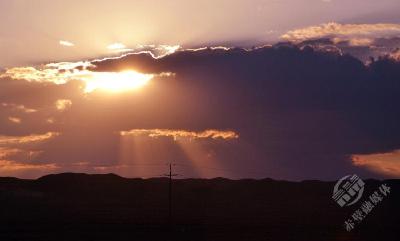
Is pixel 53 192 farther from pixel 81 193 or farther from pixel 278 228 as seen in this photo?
pixel 278 228

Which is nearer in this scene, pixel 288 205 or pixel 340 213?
pixel 340 213

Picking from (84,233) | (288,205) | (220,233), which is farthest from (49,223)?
(288,205)

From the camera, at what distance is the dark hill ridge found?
335 ft

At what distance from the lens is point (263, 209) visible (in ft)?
588

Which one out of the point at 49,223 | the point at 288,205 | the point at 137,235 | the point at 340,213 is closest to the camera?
the point at 137,235

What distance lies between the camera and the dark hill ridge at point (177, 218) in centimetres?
10210

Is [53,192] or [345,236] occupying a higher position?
[53,192]

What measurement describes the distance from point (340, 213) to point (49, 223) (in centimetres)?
8269

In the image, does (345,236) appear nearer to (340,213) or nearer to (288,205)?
(340,213)

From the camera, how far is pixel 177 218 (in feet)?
450

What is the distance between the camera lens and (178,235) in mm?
99562

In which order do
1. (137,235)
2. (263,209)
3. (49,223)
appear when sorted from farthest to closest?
(263,209) < (49,223) < (137,235)

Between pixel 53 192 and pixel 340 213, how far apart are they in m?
96.6

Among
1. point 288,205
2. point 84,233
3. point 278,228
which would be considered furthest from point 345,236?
point 288,205
